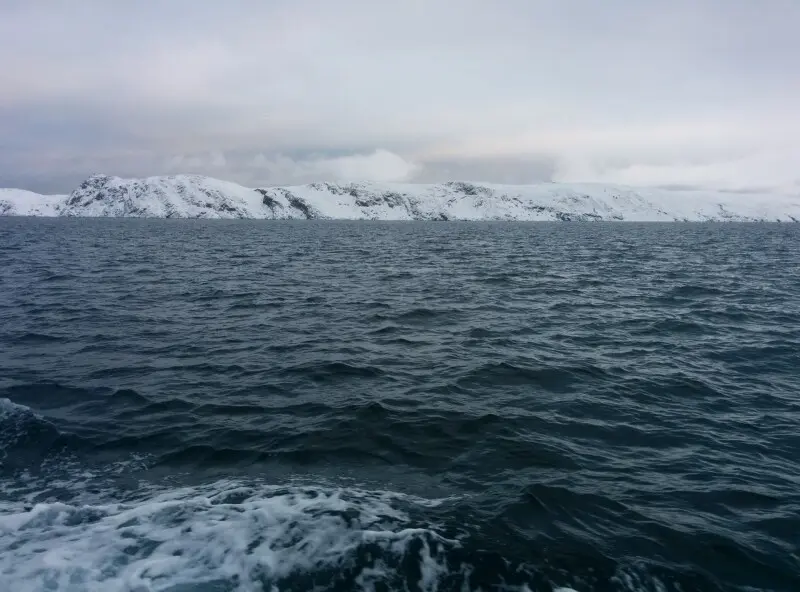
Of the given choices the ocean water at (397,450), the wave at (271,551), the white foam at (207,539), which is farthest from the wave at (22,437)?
the white foam at (207,539)

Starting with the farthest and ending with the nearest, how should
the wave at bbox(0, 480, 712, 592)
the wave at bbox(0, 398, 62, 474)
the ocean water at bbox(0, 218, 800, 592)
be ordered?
the wave at bbox(0, 398, 62, 474)
the ocean water at bbox(0, 218, 800, 592)
the wave at bbox(0, 480, 712, 592)

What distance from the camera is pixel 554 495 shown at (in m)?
8.62

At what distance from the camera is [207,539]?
745cm

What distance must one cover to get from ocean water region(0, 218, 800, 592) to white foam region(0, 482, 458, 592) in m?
0.03

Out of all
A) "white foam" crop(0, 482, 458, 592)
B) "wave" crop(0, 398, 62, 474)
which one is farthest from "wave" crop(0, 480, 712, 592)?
"wave" crop(0, 398, 62, 474)

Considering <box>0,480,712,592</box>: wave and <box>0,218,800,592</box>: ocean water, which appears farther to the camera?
<box>0,218,800,592</box>: ocean water

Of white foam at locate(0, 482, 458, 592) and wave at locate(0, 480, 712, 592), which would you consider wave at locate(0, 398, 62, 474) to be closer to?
wave at locate(0, 480, 712, 592)

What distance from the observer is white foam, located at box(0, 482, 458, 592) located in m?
6.67

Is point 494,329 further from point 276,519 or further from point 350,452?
point 276,519

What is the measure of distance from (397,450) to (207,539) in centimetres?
411

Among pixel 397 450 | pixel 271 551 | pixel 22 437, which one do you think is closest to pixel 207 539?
pixel 271 551

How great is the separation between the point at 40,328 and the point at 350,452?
620 inches

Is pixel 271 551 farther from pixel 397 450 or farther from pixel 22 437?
pixel 22 437

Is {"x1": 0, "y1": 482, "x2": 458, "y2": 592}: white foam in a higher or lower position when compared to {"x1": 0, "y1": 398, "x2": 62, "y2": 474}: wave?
lower
